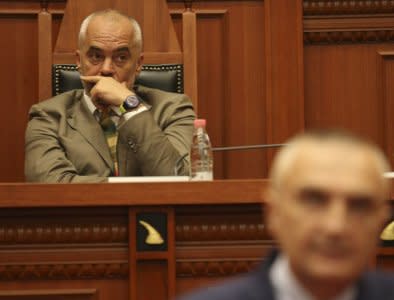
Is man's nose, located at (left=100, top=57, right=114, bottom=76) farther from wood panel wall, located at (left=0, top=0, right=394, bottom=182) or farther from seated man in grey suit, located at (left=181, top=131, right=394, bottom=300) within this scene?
seated man in grey suit, located at (left=181, top=131, right=394, bottom=300)

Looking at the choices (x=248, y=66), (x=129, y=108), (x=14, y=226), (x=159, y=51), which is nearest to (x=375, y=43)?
(x=248, y=66)

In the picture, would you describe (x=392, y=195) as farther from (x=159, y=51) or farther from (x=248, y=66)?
(x=248, y=66)

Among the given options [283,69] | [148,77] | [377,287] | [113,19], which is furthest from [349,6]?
[377,287]

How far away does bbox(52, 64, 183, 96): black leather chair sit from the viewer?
2.99 m

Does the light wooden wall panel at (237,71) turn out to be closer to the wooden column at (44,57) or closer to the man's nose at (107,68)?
the wooden column at (44,57)

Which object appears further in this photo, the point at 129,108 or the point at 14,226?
the point at 129,108

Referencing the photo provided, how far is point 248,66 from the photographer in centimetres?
348

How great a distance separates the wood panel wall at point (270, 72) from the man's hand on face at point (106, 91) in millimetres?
732

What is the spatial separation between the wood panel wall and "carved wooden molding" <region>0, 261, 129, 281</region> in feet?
4.63

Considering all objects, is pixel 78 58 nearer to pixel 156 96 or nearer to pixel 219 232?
pixel 156 96

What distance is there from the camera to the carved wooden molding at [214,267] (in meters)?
2.07

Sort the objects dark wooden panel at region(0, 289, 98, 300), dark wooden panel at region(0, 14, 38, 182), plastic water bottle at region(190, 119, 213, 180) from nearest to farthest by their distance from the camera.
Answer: dark wooden panel at region(0, 289, 98, 300) → plastic water bottle at region(190, 119, 213, 180) → dark wooden panel at region(0, 14, 38, 182)

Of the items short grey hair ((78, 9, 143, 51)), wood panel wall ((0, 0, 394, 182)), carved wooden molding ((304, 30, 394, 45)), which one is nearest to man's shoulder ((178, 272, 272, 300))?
short grey hair ((78, 9, 143, 51))

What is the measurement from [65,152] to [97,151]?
0.29ft
